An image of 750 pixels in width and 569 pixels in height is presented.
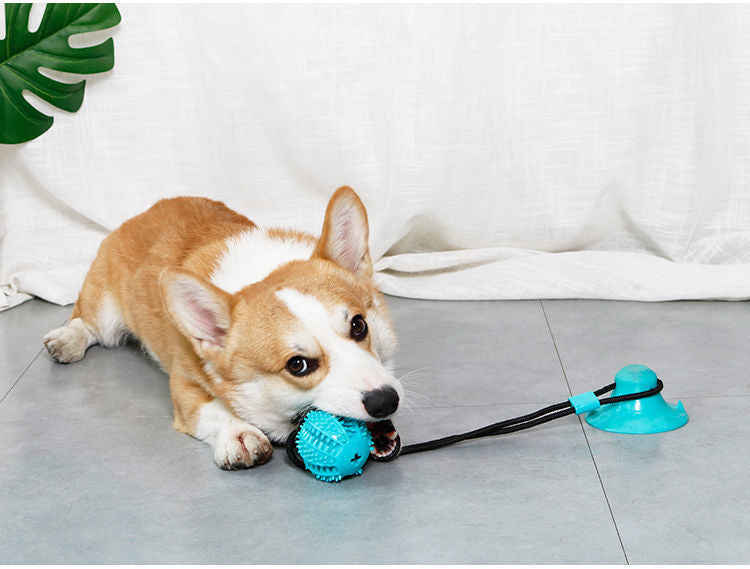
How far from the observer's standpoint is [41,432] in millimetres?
2055

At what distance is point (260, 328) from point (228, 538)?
407mm

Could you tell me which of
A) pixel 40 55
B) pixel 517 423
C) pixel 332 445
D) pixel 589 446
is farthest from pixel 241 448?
pixel 40 55

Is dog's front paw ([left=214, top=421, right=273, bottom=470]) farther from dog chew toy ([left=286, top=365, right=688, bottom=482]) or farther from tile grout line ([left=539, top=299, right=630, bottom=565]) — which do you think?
tile grout line ([left=539, top=299, right=630, bottom=565])

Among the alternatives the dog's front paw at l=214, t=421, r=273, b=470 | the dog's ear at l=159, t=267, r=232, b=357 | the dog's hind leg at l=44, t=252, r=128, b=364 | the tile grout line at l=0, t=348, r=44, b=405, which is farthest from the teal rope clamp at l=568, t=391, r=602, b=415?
the tile grout line at l=0, t=348, r=44, b=405

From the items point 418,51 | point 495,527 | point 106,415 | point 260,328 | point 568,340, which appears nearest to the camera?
point 495,527

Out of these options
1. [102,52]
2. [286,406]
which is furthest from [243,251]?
[102,52]

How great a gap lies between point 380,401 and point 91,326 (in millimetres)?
1193

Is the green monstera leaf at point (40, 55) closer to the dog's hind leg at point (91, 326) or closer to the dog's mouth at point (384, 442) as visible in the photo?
the dog's hind leg at point (91, 326)

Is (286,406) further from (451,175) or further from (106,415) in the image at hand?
(451,175)

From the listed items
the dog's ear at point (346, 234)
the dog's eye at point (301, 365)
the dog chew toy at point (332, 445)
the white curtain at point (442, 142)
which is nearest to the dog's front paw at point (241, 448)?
the dog chew toy at point (332, 445)

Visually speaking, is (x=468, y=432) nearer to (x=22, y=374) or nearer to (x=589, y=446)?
(x=589, y=446)

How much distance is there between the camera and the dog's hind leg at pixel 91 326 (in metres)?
2.42

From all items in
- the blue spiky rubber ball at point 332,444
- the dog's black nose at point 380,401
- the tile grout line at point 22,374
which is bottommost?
the tile grout line at point 22,374

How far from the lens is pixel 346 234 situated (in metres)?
1.96
